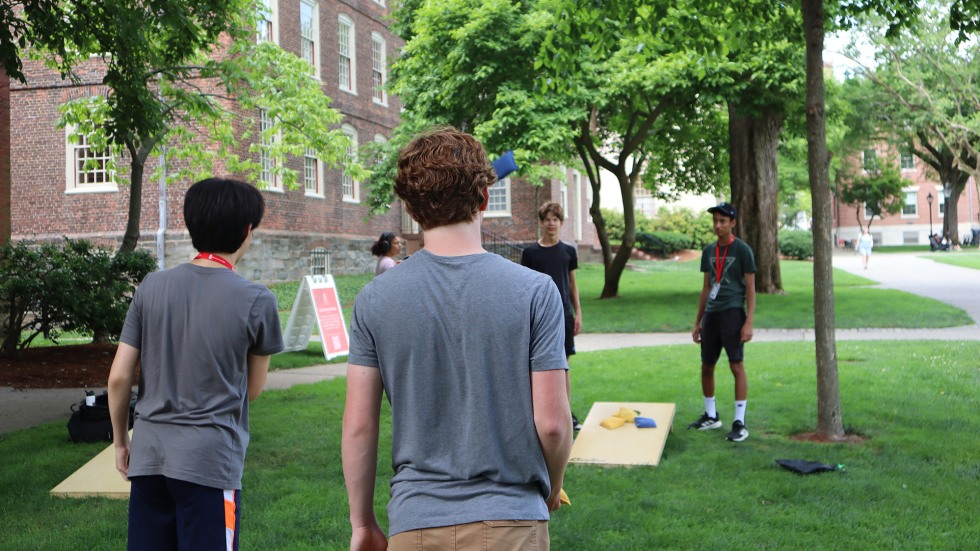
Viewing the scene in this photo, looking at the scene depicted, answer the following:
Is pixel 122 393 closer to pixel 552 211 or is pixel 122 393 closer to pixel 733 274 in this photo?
pixel 552 211

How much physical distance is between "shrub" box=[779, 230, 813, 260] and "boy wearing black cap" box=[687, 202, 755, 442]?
48.2m

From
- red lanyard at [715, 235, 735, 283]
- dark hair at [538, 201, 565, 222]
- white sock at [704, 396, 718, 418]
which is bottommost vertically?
white sock at [704, 396, 718, 418]

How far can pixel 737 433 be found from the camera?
7.82 m

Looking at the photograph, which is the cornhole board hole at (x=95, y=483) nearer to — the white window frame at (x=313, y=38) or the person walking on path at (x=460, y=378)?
the person walking on path at (x=460, y=378)

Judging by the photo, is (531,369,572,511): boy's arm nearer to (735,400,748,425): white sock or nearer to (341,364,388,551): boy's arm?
(341,364,388,551): boy's arm

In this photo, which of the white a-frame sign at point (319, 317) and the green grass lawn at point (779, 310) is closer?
the white a-frame sign at point (319, 317)

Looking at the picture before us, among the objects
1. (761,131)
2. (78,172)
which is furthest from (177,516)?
(78,172)

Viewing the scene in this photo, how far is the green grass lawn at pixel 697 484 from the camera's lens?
5.23m

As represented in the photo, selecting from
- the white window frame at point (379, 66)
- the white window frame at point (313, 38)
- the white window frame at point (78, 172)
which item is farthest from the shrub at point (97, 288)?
the white window frame at point (379, 66)

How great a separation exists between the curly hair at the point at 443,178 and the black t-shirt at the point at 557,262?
5.31m

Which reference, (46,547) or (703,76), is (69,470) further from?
(703,76)

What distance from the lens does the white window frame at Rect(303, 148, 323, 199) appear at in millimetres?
29266

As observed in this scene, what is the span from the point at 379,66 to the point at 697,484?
30532 millimetres

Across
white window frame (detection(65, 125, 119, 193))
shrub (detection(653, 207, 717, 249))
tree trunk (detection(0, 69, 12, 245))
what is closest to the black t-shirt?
tree trunk (detection(0, 69, 12, 245))
